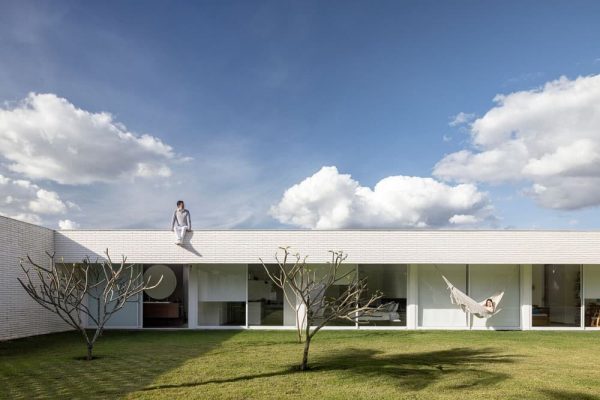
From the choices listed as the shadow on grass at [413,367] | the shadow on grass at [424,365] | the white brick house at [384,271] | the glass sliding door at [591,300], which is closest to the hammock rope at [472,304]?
the white brick house at [384,271]

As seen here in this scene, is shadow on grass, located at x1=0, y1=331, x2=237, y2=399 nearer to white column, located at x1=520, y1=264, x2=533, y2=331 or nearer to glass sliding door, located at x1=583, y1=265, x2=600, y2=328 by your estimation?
white column, located at x1=520, y1=264, x2=533, y2=331

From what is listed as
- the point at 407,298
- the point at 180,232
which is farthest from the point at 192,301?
the point at 407,298

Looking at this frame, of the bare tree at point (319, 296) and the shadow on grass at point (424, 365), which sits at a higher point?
the bare tree at point (319, 296)

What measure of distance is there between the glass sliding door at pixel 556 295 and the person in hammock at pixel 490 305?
1900mm

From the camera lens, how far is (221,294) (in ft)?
46.8

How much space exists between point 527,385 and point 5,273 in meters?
11.4

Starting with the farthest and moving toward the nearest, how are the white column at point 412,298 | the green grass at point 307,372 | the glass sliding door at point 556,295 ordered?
the glass sliding door at point 556,295
the white column at point 412,298
the green grass at point 307,372

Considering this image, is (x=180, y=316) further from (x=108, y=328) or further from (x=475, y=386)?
(x=475, y=386)

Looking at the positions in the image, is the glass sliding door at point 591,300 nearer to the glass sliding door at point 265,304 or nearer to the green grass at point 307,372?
the green grass at point 307,372

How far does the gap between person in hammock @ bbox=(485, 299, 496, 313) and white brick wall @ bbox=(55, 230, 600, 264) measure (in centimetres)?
110

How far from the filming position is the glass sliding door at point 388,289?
1423cm

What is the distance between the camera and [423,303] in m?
14.2

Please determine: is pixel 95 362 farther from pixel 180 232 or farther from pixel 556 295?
pixel 556 295

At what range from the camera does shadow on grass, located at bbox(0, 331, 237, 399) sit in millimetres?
6594
